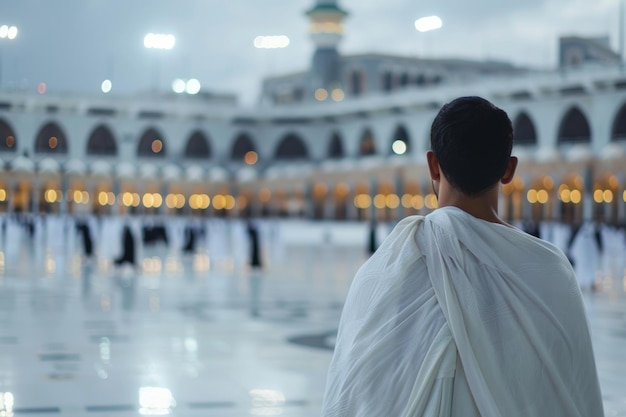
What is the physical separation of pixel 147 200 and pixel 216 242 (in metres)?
32.5

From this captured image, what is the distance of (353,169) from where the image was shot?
46312mm

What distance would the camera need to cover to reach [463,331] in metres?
1.45

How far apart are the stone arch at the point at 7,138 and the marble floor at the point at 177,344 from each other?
35020 mm

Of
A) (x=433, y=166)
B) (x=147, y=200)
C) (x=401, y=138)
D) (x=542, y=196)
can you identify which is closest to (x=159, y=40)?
(x=542, y=196)

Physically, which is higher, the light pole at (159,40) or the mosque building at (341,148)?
the light pole at (159,40)

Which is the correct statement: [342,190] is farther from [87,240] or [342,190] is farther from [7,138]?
[87,240]

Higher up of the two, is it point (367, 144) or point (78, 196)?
point (367, 144)

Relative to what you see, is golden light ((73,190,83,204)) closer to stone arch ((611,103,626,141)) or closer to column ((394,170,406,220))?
column ((394,170,406,220))

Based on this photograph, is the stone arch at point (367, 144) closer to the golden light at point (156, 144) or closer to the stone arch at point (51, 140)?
the golden light at point (156, 144)

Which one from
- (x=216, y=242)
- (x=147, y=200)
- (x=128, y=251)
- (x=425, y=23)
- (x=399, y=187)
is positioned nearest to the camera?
(x=128, y=251)

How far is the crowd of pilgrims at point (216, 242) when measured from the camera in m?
12.8

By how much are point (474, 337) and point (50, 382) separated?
435 cm

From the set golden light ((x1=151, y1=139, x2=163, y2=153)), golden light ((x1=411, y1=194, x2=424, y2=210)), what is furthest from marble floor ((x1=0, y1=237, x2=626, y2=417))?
golden light ((x1=151, y1=139, x2=163, y2=153))

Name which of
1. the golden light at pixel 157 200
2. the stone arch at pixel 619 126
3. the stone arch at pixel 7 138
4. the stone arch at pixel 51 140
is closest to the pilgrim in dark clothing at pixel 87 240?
the stone arch at pixel 619 126
